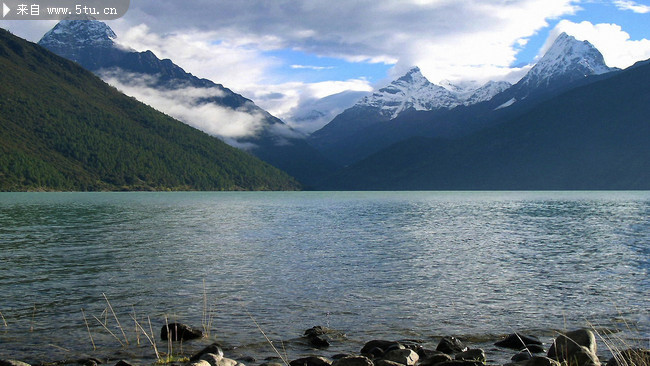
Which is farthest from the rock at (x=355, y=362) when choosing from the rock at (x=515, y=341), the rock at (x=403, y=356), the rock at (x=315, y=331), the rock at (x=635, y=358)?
the rock at (x=515, y=341)

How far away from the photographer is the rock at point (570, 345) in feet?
59.8

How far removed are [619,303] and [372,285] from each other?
45.9 ft

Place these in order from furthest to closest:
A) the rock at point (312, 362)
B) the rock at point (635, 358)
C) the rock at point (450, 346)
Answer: the rock at point (450, 346) < the rock at point (312, 362) < the rock at point (635, 358)

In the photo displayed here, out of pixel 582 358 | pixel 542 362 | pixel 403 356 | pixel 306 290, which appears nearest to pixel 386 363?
pixel 403 356

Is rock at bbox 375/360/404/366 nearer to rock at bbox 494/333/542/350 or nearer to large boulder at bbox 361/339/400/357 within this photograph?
large boulder at bbox 361/339/400/357

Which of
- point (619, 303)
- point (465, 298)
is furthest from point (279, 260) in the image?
point (619, 303)

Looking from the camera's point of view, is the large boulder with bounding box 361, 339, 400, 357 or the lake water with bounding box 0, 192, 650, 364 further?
the lake water with bounding box 0, 192, 650, 364

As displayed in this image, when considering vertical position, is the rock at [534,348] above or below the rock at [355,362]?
below

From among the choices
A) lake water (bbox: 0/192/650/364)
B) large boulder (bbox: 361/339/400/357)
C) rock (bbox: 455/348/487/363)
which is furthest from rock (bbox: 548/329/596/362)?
large boulder (bbox: 361/339/400/357)

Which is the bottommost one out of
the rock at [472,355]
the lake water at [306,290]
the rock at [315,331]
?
the lake water at [306,290]

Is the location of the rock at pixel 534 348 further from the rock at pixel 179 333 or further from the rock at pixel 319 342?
the rock at pixel 179 333

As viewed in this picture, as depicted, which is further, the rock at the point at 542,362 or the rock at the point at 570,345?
the rock at the point at 570,345

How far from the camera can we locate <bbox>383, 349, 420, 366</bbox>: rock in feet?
59.1

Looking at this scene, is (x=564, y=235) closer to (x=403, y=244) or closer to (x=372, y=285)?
(x=403, y=244)
